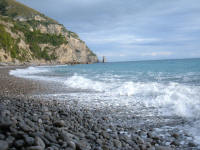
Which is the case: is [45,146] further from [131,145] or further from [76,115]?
[76,115]

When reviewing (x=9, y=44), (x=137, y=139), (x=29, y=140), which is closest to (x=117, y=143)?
(x=137, y=139)

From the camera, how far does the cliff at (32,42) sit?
191 ft

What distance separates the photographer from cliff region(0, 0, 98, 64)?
58.3 m

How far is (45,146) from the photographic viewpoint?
2.74 m

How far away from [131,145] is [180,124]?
1.79m

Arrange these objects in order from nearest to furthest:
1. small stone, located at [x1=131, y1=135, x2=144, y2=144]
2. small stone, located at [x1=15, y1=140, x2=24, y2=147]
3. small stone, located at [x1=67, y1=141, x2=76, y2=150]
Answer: small stone, located at [x1=15, y1=140, x2=24, y2=147] → small stone, located at [x1=67, y1=141, x2=76, y2=150] → small stone, located at [x1=131, y1=135, x2=144, y2=144]

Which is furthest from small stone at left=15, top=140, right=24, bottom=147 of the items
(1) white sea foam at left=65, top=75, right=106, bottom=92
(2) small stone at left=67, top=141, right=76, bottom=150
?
(1) white sea foam at left=65, top=75, right=106, bottom=92

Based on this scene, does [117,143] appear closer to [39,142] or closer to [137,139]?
[137,139]

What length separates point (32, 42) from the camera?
77.4m

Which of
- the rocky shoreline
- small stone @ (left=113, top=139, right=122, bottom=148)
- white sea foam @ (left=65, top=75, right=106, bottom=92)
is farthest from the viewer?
white sea foam @ (left=65, top=75, right=106, bottom=92)

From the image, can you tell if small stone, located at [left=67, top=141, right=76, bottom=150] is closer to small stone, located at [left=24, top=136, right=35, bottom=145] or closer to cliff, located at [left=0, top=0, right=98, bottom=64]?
small stone, located at [left=24, top=136, right=35, bottom=145]

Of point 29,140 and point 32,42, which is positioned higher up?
point 32,42

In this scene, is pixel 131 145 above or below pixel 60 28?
below

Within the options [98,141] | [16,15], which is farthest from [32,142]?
[16,15]
